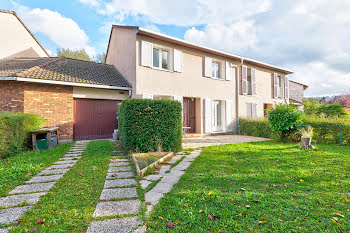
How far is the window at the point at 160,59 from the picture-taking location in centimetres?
888

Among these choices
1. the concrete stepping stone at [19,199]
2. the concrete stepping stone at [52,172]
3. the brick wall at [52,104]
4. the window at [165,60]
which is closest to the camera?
the concrete stepping stone at [19,199]

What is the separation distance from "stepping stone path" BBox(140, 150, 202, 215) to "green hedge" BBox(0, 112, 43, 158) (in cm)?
452

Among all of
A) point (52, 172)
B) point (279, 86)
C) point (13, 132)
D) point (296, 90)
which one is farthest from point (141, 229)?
point (296, 90)

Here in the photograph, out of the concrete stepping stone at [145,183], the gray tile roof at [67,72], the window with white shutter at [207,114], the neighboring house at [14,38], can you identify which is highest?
the neighboring house at [14,38]

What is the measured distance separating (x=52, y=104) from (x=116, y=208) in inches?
282

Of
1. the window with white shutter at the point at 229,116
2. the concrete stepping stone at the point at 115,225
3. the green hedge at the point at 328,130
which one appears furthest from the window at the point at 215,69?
the concrete stepping stone at the point at 115,225

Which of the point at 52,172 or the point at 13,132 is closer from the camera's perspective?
the point at 52,172

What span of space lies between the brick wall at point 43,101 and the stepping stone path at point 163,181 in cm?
Answer: 592

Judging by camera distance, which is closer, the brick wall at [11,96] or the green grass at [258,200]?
the green grass at [258,200]

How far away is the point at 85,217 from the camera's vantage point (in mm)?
1933

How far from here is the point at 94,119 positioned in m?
8.32

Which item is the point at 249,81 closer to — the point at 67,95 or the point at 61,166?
the point at 67,95

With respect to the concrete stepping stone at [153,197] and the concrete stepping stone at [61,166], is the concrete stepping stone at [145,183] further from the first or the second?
the concrete stepping stone at [61,166]

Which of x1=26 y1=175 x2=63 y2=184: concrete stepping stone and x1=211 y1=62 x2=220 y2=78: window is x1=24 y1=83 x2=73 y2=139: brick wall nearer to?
x1=26 y1=175 x2=63 y2=184: concrete stepping stone
